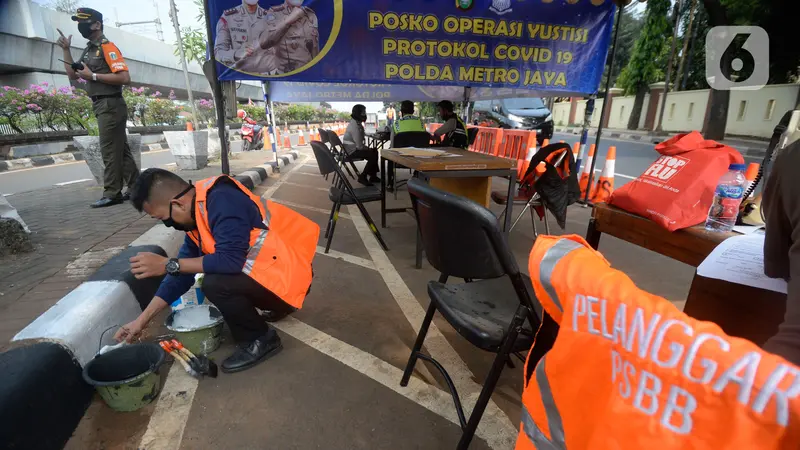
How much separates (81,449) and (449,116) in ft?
19.8

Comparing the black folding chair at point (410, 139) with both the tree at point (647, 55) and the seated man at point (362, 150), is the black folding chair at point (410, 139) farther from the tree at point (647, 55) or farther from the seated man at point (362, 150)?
the tree at point (647, 55)

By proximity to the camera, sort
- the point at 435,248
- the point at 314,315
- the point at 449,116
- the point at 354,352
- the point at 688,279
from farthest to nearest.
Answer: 1. the point at 449,116
2. the point at 688,279
3. the point at 314,315
4. the point at 354,352
5. the point at 435,248

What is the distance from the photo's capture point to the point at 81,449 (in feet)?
5.18

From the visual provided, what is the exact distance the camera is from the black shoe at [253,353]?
205 centimetres

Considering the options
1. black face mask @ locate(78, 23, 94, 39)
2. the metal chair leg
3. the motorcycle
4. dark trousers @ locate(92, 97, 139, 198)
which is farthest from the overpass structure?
the metal chair leg

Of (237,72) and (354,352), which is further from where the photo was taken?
(237,72)

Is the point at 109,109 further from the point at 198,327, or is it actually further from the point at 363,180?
the point at 363,180

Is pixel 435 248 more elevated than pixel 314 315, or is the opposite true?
pixel 435 248

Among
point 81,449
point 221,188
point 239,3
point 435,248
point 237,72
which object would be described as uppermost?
point 239,3

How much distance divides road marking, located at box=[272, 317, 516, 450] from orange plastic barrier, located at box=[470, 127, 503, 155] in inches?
336

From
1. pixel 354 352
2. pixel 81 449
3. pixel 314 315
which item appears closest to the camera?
pixel 81 449

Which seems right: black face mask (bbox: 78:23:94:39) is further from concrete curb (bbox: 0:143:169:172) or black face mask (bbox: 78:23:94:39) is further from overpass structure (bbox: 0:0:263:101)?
overpass structure (bbox: 0:0:263:101)

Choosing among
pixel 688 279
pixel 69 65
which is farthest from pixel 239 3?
pixel 688 279

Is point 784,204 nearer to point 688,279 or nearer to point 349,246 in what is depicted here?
point 688,279
